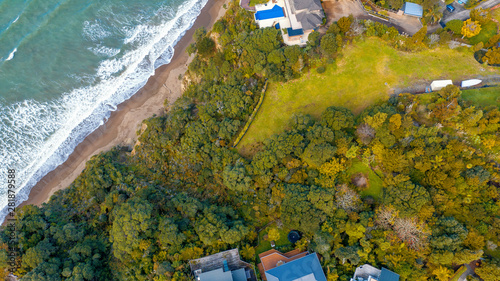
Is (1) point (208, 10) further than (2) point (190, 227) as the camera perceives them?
Yes

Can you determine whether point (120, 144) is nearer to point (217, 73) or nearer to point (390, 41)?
point (217, 73)

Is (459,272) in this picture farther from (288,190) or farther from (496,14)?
(496,14)

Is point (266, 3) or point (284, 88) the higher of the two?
point (266, 3)

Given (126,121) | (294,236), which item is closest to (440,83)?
(294,236)

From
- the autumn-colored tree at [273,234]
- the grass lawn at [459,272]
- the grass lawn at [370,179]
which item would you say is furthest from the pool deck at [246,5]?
the grass lawn at [459,272]

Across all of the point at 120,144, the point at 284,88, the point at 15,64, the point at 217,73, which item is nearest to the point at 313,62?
the point at 284,88

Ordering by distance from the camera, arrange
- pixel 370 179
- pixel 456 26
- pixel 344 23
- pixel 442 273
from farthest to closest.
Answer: pixel 344 23 < pixel 456 26 < pixel 370 179 < pixel 442 273

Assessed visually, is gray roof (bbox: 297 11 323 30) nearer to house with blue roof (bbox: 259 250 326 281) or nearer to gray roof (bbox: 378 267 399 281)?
house with blue roof (bbox: 259 250 326 281)
